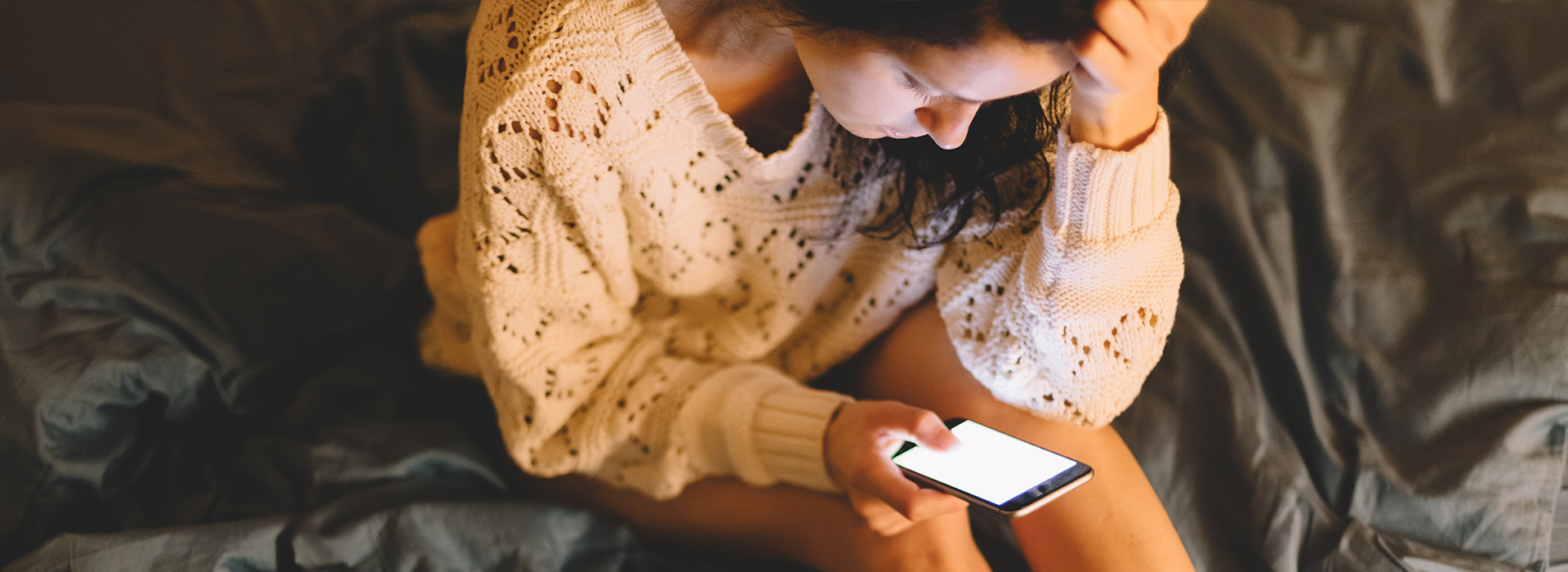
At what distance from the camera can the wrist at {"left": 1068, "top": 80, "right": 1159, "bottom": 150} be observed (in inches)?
22.2

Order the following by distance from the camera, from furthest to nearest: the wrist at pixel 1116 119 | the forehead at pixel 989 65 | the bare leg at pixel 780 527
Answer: the bare leg at pixel 780 527
the wrist at pixel 1116 119
the forehead at pixel 989 65

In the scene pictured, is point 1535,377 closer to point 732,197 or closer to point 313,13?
point 732,197

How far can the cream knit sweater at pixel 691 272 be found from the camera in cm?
61

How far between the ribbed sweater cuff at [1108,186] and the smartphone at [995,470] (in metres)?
0.16

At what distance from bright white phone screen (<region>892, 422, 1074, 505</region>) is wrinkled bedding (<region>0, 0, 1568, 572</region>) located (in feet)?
0.67

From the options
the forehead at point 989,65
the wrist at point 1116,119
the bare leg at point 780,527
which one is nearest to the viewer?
the forehead at point 989,65

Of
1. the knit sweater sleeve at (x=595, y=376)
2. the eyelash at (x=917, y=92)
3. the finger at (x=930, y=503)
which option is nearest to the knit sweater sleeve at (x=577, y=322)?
the knit sweater sleeve at (x=595, y=376)

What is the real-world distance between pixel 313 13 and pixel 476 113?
Result: 563 mm

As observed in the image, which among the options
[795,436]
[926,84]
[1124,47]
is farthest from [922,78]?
[795,436]

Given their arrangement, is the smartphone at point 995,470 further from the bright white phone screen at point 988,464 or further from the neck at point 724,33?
the neck at point 724,33

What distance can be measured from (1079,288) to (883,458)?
0.19 m

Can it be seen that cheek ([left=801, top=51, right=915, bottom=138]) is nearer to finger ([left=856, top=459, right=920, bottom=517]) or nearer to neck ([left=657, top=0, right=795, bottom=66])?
neck ([left=657, top=0, right=795, bottom=66])

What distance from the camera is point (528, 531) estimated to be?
0.70 meters

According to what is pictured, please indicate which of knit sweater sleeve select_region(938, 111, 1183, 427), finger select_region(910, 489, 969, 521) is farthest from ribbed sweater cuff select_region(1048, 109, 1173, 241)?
finger select_region(910, 489, 969, 521)
